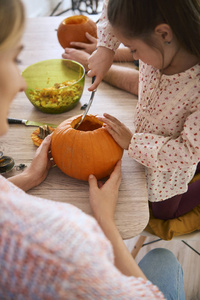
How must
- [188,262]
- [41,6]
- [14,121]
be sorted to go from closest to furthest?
[14,121] < [188,262] < [41,6]

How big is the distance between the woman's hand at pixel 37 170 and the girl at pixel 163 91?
0.21m

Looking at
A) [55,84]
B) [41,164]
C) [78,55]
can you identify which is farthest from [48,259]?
[78,55]

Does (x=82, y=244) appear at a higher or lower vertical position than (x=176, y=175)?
higher

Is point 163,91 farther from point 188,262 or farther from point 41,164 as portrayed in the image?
point 188,262

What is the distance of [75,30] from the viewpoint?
1403 mm

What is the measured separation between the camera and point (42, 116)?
1.13m

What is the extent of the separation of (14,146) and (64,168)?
0.76 ft

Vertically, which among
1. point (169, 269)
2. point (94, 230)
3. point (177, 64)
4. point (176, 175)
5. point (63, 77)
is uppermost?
point (177, 64)

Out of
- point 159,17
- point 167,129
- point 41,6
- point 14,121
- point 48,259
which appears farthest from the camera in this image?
point 41,6

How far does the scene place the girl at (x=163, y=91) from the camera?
748mm

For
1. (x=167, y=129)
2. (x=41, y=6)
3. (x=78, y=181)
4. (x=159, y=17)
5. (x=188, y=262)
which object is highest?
(x=159, y=17)

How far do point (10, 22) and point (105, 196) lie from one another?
483 millimetres

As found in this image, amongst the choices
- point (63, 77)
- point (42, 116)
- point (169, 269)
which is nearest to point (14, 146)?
point (42, 116)

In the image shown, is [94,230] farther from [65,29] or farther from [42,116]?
[65,29]
